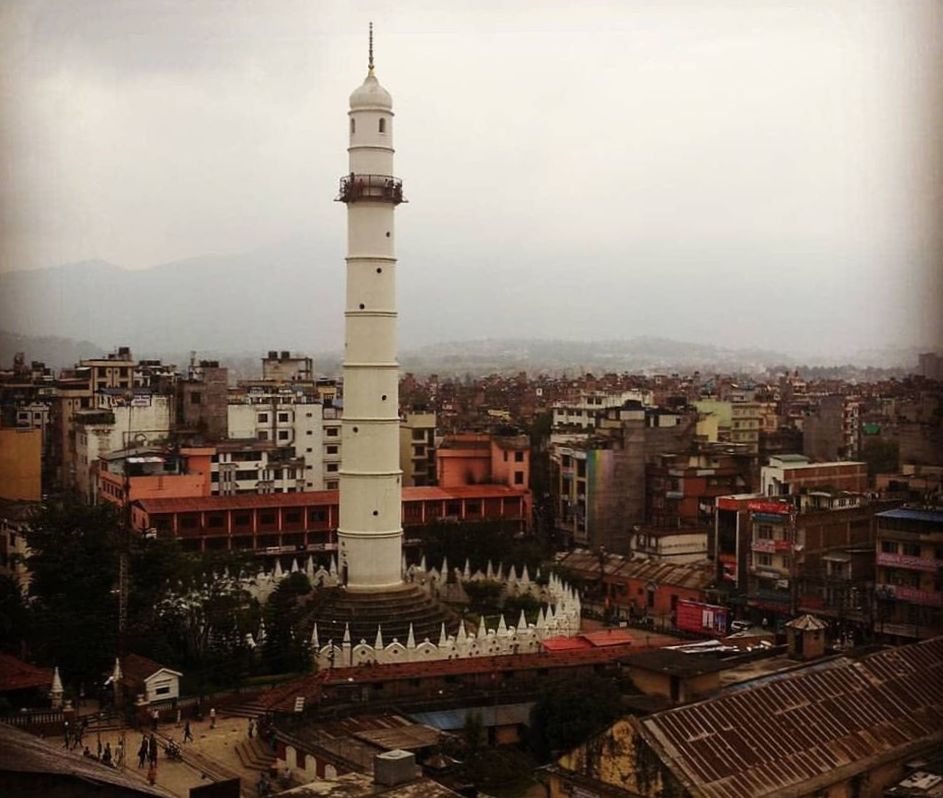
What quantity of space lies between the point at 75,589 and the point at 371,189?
11.4 feet

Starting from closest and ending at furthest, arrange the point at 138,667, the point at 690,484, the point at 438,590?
1. the point at 138,667
2. the point at 438,590
3. the point at 690,484

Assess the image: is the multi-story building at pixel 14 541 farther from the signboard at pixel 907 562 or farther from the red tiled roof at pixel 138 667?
the signboard at pixel 907 562

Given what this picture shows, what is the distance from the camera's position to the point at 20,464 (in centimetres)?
1209

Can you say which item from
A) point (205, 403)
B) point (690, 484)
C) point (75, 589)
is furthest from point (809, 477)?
point (205, 403)

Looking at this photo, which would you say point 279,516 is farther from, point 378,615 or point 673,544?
point 673,544

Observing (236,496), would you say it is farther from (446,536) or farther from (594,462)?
(594,462)

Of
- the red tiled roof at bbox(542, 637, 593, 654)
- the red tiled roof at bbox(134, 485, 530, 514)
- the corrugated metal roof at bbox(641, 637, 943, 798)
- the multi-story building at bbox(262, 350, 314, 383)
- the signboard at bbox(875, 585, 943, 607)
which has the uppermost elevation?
the multi-story building at bbox(262, 350, 314, 383)

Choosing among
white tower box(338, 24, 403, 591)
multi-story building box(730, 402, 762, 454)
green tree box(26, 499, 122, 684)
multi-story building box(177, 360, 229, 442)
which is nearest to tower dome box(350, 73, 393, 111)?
white tower box(338, 24, 403, 591)

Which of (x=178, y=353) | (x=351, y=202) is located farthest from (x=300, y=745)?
(x=178, y=353)

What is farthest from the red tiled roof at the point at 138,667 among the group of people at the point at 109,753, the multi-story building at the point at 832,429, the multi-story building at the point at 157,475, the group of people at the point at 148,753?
the multi-story building at the point at 832,429

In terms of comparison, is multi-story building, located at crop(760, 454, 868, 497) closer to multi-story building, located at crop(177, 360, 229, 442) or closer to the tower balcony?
the tower balcony

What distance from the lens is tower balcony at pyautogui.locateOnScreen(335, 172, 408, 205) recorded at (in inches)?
363

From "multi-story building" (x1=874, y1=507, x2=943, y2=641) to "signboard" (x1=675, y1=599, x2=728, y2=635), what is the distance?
129cm

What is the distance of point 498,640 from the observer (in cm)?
850
